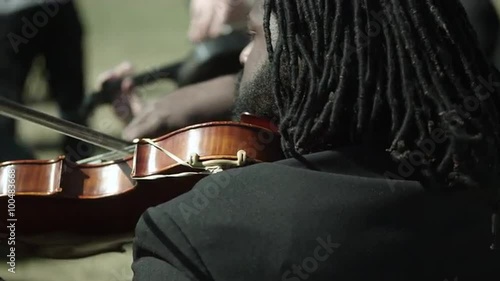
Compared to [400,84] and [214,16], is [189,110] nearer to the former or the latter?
[214,16]

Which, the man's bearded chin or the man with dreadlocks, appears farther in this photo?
the man's bearded chin

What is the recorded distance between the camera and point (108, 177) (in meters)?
1.54

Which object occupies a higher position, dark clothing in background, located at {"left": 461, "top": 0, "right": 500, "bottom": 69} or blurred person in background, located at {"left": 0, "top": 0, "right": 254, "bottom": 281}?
dark clothing in background, located at {"left": 461, "top": 0, "right": 500, "bottom": 69}

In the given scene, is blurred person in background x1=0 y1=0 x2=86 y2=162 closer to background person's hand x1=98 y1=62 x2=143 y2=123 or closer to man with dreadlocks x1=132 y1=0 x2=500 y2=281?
background person's hand x1=98 y1=62 x2=143 y2=123

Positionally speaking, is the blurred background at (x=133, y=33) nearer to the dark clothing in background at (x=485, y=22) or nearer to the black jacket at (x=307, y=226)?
the dark clothing in background at (x=485, y=22)

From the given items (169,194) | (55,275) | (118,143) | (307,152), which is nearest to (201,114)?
(118,143)

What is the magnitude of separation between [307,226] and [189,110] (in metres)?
1.12

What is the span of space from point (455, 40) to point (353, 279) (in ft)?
1.00

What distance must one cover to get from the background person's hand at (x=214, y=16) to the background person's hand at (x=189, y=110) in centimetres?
44

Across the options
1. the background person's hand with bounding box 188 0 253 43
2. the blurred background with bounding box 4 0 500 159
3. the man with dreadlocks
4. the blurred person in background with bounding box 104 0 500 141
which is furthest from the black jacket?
the blurred background with bounding box 4 0 500 159

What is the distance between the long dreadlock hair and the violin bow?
697 millimetres

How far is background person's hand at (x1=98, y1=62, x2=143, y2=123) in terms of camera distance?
2.71m

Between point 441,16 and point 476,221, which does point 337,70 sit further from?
point 476,221

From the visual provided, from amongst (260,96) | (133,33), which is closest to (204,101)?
(260,96)
